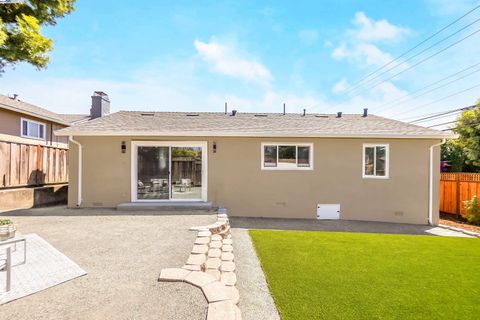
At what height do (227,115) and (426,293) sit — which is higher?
(227,115)

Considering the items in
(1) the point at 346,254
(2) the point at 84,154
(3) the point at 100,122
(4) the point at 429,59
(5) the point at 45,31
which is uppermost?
(4) the point at 429,59

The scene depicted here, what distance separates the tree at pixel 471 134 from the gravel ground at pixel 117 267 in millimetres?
18184

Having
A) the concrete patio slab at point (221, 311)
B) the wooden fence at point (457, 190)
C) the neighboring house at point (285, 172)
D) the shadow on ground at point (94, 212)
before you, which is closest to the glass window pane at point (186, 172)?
the neighboring house at point (285, 172)

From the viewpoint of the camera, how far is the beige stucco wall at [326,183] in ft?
33.2

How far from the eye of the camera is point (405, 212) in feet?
33.5

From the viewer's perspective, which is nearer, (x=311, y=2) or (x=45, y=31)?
(x=45, y=31)

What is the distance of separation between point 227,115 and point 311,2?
6.18 meters

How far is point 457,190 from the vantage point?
12086 millimetres

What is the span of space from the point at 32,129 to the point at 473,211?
71.2 ft

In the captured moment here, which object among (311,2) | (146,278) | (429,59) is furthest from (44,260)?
(429,59)

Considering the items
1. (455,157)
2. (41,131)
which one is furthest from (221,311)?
(455,157)

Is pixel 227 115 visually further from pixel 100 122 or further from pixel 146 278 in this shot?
pixel 146 278

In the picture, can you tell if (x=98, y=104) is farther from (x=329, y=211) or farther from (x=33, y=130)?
(x=329, y=211)

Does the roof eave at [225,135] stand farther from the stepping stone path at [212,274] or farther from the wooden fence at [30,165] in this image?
the stepping stone path at [212,274]
